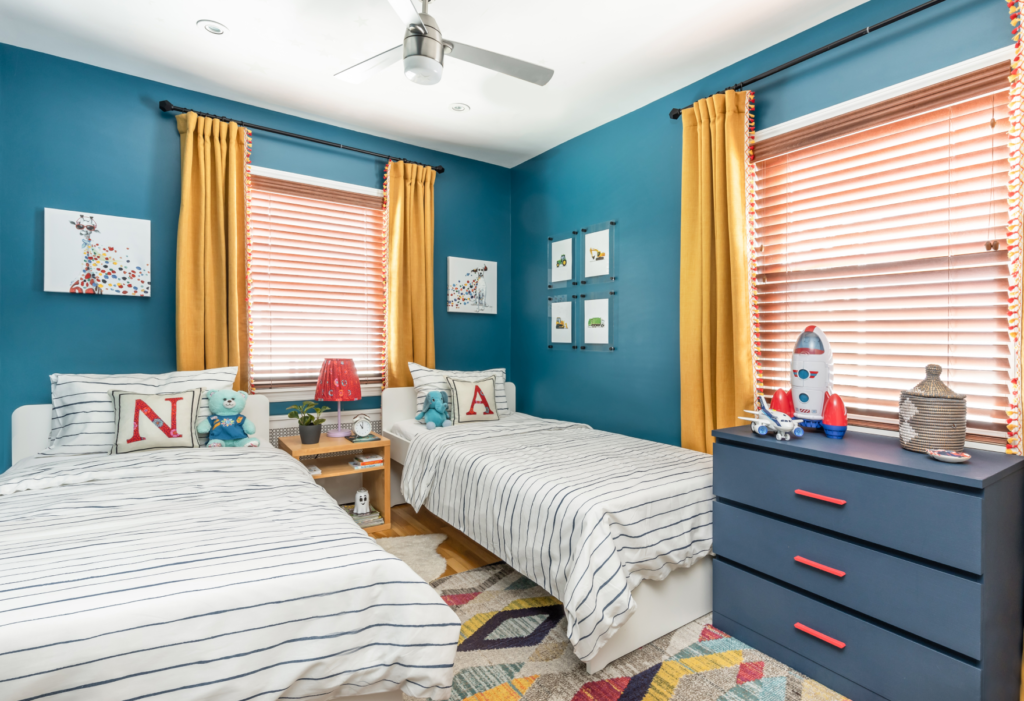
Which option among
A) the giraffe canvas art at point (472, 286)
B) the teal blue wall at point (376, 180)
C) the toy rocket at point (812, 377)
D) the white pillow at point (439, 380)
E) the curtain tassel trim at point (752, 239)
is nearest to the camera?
the toy rocket at point (812, 377)

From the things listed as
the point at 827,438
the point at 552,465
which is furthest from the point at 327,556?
the point at 827,438

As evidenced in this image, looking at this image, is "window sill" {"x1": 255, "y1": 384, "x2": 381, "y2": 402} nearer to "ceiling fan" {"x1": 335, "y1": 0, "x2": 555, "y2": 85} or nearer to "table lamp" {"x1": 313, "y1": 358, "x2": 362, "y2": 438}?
"table lamp" {"x1": 313, "y1": 358, "x2": 362, "y2": 438}

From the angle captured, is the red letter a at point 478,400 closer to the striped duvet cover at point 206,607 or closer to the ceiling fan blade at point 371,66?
the striped duvet cover at point 206,607

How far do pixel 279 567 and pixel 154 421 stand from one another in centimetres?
163

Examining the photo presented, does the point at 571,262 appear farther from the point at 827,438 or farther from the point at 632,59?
the point at 827,438

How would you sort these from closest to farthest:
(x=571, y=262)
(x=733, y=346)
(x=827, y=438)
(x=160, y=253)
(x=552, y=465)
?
(x=827, y=438)
(x=552, y=465)
(x=733, y=346)
(x=160, y=253)
(x=571, y=262)

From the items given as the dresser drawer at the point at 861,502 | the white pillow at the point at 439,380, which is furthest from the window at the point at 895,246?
the white pillow at the point at 439,380

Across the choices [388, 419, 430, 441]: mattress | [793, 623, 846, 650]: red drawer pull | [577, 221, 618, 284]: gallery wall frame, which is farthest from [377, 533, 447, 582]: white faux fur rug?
[577, 221, 618, 284]: gallery wall frame

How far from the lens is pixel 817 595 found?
5.57ft

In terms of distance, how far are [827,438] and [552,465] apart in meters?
1.10

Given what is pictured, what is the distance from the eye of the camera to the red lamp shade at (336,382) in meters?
3.02

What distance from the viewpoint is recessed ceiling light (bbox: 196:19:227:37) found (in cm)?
223

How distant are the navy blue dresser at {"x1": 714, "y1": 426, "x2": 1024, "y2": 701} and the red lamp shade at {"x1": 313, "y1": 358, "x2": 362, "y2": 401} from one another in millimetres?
2181

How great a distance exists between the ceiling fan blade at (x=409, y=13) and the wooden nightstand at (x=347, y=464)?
85.7 inches
